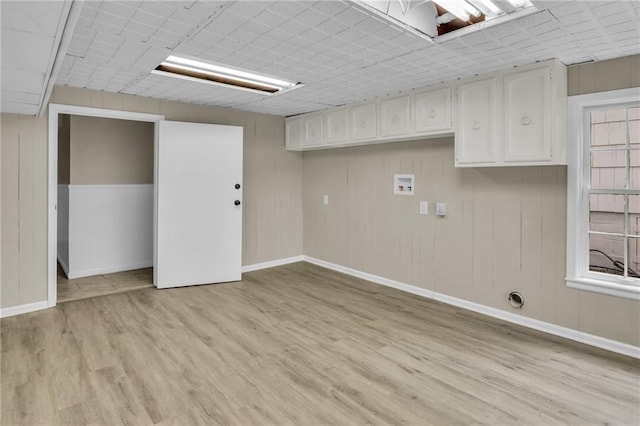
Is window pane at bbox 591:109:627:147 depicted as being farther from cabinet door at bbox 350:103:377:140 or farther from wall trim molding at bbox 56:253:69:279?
wall trim molding at bbox 56:253:69:279

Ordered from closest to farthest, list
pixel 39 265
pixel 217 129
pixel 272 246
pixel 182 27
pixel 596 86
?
pixel 182 27, pixel 596 86, pixel 39 265, pixel 217 129, pixel 272 246

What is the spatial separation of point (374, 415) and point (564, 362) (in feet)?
5.24

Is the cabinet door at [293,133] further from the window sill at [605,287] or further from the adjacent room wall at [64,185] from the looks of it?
the window sill at [605,287]

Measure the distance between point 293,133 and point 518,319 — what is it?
3.75 meters

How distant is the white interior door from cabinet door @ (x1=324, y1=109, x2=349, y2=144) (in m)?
1.15

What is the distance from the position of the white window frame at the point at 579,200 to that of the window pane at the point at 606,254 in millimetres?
127

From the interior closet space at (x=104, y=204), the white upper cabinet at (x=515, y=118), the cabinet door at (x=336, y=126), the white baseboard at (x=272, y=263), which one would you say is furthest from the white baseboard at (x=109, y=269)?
the white upper cabinet at (x=515, y=118)

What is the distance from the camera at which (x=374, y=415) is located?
6.85 feet

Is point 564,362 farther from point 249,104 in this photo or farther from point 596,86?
point 249,104

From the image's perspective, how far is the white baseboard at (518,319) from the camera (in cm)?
288

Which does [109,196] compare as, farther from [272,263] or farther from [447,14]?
[447,14]

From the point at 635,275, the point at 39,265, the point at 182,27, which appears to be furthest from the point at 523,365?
the point at 39,265

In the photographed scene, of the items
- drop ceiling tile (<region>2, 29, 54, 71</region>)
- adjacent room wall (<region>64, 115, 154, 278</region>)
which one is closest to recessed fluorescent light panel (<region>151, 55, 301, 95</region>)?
drop ceiling tile (<region>2, 29, 54, 71</region>)

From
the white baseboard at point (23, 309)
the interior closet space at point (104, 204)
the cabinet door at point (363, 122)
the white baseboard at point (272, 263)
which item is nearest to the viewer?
the white baseboard at point (23, 309)
